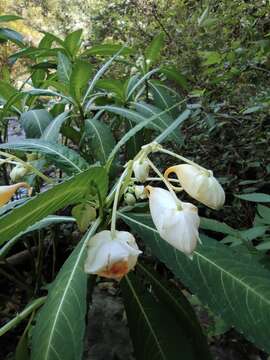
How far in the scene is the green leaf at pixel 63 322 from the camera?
70cm

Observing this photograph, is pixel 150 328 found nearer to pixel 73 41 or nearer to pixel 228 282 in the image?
pixel 228 282

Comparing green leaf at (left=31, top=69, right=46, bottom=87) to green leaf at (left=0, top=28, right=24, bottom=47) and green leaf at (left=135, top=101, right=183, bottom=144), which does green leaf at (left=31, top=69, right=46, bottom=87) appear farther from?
green leaf at (left=135, top=101, right=183, bottom=144)

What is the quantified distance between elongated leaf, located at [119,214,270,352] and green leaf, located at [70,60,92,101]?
59 cm

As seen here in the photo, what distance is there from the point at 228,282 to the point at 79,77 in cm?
79

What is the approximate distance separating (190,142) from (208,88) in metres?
0.59

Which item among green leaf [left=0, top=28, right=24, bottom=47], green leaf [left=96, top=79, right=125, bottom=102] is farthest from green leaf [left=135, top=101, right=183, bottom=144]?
green leaf [left=0, top=28, right=24, bottom=47]

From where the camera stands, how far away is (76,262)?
32.2 inches

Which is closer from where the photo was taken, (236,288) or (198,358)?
(236,288)

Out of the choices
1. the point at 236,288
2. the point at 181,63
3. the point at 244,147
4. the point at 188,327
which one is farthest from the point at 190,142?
the point at 236,288

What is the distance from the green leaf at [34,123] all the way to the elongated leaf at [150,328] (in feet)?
2.06

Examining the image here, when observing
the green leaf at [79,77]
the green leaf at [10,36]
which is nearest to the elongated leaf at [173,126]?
the green leaf at [79,77]

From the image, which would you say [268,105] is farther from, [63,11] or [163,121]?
[63,11]

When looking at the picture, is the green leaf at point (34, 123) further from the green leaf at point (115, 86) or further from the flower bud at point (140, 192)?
the flower bud at point (140, 192)

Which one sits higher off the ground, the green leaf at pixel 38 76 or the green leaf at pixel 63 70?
the green leaf at pixel 38 76
